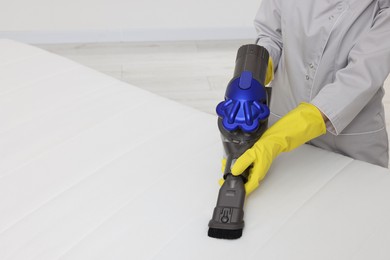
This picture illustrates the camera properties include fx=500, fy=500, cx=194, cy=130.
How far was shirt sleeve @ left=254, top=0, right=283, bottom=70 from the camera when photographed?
1360 mm

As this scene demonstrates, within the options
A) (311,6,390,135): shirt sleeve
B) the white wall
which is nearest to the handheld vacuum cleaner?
(311,6,390,135): shirt sleeve

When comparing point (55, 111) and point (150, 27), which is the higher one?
point (55, 111)

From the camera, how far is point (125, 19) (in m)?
3.52

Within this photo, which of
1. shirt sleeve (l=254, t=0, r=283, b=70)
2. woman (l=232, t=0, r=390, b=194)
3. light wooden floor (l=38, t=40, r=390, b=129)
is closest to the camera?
woman (l=232, t=0, r=390, b=194)

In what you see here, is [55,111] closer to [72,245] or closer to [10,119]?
[10,119]

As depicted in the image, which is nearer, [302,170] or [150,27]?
[302,170]

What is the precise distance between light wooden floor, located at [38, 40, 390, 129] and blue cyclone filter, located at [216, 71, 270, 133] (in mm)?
1628

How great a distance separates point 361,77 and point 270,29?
0.36 meters

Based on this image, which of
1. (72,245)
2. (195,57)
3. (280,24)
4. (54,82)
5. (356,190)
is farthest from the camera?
(195,57)

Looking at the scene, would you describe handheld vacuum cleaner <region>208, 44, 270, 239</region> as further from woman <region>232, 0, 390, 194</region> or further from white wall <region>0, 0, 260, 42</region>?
white wall <region>0, 0, 260, 42</region>

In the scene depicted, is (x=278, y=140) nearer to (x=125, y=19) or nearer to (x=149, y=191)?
(x=149, y=191)

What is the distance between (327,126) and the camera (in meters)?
1.15

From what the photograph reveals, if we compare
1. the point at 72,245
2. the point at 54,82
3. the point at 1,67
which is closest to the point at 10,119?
the point at 54,82

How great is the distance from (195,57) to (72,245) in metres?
2.47
